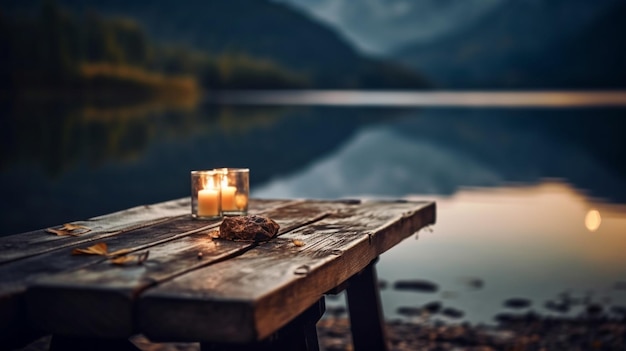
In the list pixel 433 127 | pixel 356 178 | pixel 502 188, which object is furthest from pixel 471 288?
pixel 433 127

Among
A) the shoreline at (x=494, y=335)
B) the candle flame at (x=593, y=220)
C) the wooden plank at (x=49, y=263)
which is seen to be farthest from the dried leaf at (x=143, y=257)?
the candle flame at (x=593, y=220)

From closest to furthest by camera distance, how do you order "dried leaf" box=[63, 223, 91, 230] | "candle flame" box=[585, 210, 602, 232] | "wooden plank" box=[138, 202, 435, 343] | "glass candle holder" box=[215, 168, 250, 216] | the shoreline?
"wooden plank" box=[138, 202, 435, 343] → "dried leaf" box=[63, 223, 91, 230] → "glass candle holder" box=[215, 168, 250, 216] → the shoreline → "candle flame" box=[585, 210, 602, 232]

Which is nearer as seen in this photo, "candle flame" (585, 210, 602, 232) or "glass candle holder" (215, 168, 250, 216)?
"glass candle holder" (215, 168, 250, 216)

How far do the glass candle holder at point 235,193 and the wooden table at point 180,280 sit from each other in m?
0.22

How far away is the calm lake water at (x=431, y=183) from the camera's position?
1110 centimetres

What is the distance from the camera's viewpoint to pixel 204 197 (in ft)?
15.3

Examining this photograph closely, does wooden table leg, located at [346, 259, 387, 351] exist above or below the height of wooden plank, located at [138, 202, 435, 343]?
below

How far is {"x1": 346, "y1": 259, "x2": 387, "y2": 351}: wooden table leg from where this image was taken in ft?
18.5

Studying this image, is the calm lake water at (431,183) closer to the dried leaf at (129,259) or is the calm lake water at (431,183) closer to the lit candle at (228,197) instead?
the lit candle at (228,197)

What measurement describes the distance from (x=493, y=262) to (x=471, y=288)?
1577mm

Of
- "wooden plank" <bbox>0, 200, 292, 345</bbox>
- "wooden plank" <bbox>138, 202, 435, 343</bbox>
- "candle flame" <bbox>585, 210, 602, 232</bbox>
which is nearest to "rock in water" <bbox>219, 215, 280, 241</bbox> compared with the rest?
"wooden plank" <bbox>138, 202, 435, 343</bbox>

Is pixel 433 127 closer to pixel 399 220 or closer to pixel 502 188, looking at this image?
pixel 502 188

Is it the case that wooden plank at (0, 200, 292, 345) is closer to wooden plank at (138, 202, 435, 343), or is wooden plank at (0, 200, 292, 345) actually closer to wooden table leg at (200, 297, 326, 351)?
wooden plank at (138, 202, 435, 343)

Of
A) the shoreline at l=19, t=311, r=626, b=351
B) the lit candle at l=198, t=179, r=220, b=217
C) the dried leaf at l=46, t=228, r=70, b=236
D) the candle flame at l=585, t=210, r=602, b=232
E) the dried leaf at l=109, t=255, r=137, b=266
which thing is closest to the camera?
the dried leaf at l=109, t=255, r=137, b=266
